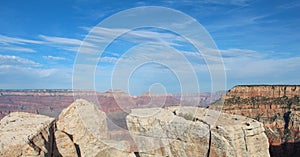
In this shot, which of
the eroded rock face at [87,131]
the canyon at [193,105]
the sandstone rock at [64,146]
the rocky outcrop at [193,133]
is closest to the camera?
the sandstone rock at [64,146]

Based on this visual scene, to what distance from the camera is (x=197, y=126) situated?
1688 centimetres

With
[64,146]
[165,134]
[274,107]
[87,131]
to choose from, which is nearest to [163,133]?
[165,134]

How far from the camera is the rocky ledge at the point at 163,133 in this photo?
16.0 m

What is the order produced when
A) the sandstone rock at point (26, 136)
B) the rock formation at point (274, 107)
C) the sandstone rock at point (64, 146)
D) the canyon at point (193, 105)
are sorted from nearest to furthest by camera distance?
the sandstone rock at point (26, 136) < the sandstone rock at point (64, 146) < the canyon at point (193, 105) < the rock formation at point (274, 107)

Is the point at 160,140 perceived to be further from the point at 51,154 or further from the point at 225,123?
the point at 51,154

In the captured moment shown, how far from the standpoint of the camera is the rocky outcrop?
53.4 ft

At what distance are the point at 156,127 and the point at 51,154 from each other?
8086 mm

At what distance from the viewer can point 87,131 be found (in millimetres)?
16656

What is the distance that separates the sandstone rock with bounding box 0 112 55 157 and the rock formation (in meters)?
59.5

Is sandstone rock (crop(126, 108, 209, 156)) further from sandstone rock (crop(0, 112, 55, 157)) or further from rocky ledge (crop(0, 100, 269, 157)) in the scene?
sandstone rock (crop(0, 112, 55, 157))

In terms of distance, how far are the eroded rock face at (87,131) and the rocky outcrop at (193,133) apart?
2.16m

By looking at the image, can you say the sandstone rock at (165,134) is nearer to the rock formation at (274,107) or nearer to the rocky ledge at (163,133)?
the rocky ledge at (163,133)

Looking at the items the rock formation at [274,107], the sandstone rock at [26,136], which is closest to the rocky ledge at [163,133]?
the sandstone rock at [26,136]

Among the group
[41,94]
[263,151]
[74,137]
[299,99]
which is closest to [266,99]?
[299,99]
